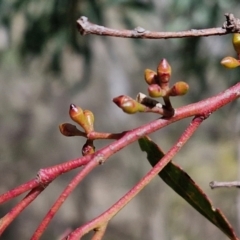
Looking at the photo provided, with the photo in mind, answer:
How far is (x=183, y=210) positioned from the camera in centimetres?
254

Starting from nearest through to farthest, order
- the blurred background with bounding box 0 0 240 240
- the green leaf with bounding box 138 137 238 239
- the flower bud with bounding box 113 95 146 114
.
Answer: the flower bud with bounding box 113 95 146 114 → the green leaf with bounding box 138 137 238 239 → the blurred background with bounding box 0 0 240 240

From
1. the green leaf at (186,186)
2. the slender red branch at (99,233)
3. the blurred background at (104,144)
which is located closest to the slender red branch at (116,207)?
the slender red branch at (99,233)

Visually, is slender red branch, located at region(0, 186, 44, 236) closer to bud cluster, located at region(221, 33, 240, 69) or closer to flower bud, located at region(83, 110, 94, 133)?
flower bud, located at region(83, 110, 94, 133)

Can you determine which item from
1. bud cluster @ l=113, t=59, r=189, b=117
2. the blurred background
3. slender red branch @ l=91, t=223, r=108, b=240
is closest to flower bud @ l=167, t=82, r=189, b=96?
bud cluster @ l=113, t=59, r=189, b=117

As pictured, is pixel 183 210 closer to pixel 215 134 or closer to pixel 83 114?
pixel 215 134

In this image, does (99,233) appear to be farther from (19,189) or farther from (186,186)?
(186,186)

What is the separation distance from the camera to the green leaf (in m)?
0.47

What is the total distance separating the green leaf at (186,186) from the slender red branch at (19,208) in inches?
6.1

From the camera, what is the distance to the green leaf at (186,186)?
1.55 ft

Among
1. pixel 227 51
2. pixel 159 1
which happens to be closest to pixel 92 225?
pixel 227 51

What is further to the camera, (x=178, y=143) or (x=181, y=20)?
(x=181, y=20)

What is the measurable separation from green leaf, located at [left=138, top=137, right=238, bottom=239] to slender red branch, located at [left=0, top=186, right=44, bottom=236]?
0.50ft

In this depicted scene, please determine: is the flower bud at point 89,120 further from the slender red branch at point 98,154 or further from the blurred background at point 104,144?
the blurred background at point 104,144

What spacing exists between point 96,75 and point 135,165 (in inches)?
25.0
